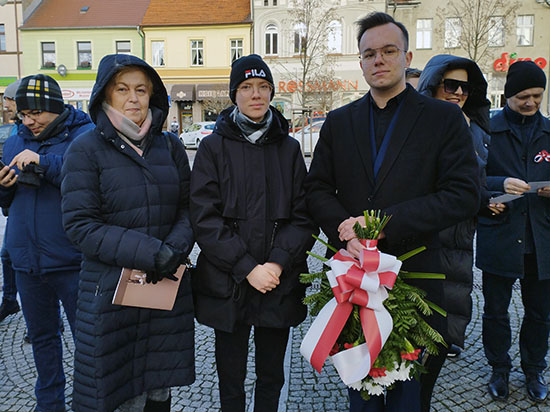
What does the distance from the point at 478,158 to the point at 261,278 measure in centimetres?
158

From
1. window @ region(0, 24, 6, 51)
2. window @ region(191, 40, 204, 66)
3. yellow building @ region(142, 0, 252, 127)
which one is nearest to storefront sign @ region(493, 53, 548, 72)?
yellow building @ region(142, 0, 252, 127)

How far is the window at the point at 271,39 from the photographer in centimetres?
3142

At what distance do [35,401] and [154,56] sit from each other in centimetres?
3297

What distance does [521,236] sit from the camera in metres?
3.16

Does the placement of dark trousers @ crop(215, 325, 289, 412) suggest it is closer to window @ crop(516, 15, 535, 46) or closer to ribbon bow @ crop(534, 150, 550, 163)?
ribbon bow @ crop(534, 150, 550, 163)

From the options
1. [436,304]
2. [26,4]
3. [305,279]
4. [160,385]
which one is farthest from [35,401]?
[26,4]

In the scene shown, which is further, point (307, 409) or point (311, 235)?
point (307, 409)

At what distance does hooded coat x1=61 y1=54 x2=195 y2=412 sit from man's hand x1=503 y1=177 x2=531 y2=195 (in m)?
2.08

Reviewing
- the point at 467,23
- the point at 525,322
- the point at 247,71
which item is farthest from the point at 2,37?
the point at 525,322

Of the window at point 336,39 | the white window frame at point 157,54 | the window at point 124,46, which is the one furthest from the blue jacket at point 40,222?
the window at point 124,46

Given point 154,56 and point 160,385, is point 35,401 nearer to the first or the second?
point 160,385

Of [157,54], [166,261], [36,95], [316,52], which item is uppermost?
[157,54]

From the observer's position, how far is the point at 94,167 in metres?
2.29

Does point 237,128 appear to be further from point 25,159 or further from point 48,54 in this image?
point 48,54
